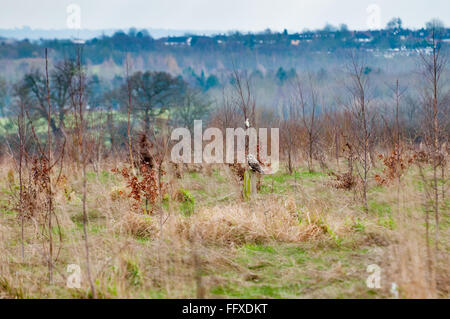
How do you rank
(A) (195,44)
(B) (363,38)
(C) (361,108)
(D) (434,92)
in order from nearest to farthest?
(D) (434,92) < (C) (361,108) < (B) (363,38) < (A) (195,44)

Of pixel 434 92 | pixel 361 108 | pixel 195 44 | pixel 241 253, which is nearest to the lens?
pixel 241 253

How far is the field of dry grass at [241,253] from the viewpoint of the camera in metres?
3.37

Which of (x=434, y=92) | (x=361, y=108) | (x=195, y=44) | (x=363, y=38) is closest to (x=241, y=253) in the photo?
(x=434, y=92)

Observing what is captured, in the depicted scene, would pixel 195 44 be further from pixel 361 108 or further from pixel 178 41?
pixel 361 108

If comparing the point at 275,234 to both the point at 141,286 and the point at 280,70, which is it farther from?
the point at 280,70

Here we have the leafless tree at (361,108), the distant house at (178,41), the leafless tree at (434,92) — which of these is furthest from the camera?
the distant house at (178,41)

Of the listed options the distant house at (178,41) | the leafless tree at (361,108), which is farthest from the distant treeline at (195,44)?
the leafless tree at (361,108)

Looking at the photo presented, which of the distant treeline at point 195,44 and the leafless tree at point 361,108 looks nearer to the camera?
the leafless tree at point 361,108

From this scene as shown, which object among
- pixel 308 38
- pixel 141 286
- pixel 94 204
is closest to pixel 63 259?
pixel 141 286

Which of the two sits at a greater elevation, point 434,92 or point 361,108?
point 434,92

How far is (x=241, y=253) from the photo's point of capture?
4340mm

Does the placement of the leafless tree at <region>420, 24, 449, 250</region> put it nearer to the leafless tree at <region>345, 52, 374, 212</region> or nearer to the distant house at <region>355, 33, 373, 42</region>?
the leafless tree at <region>345, 52, 374, 212</region>

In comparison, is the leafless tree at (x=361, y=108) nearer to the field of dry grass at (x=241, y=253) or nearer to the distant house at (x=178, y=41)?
the field of dry grass at (x=241, y=253)
